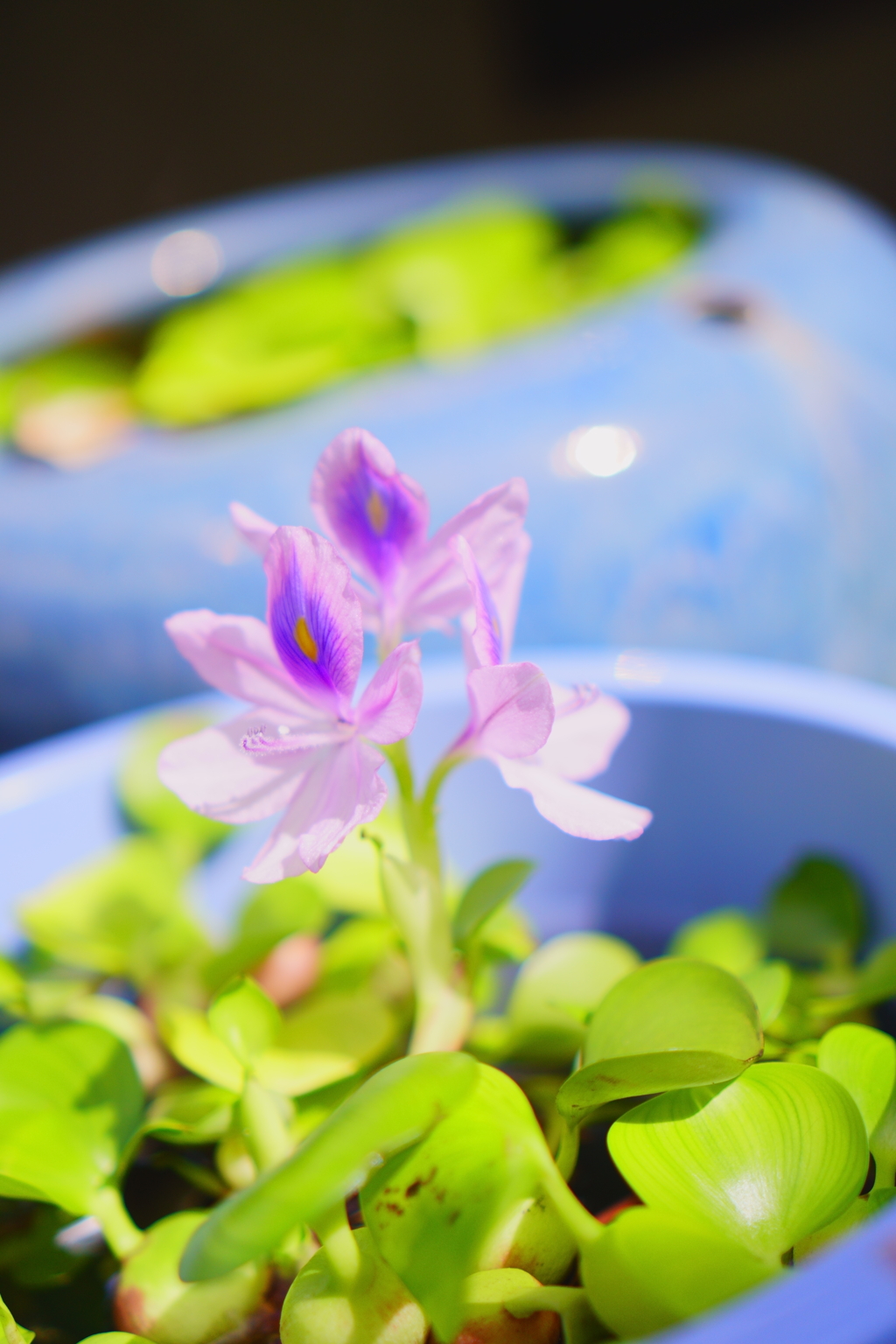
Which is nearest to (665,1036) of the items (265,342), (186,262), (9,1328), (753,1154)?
(753,1154)

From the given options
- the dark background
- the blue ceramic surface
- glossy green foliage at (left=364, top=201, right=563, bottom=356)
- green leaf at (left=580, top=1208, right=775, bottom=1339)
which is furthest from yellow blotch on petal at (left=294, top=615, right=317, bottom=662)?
the dark background

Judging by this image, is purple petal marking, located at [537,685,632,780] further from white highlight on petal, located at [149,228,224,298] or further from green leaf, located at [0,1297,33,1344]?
white highlight on petal, located at [149,228,224,298]

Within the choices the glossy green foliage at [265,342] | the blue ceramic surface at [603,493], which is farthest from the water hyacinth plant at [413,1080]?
the glossy green foliage at [265,342]

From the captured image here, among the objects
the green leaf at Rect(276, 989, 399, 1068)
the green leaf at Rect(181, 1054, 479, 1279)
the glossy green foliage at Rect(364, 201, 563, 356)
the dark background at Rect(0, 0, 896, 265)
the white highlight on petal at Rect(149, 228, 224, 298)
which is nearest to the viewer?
the green leaf at Rect(181, 1054, 479, 1279)

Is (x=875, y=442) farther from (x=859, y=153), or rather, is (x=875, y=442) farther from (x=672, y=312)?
(x=859, y=153)

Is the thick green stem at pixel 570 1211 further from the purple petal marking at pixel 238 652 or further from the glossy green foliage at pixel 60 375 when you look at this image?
the glossy green foliage at pixel 60 375

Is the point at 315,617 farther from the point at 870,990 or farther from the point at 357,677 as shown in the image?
the point at 870,990
